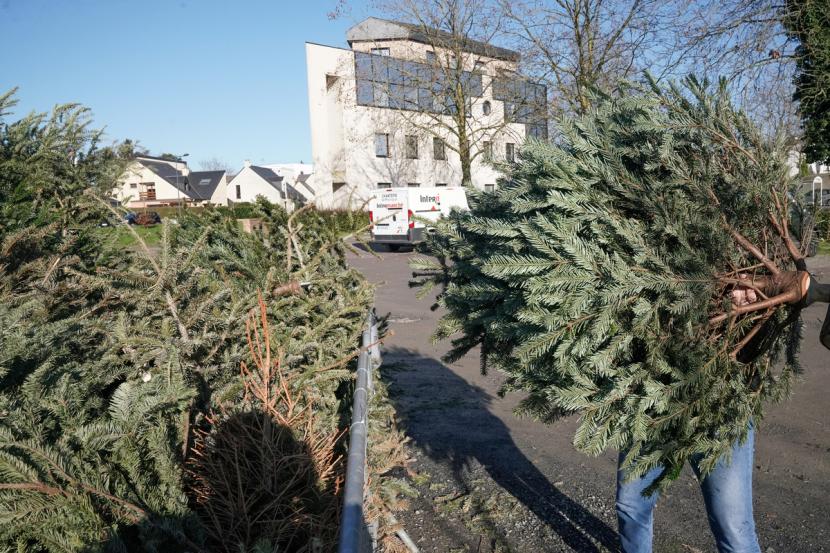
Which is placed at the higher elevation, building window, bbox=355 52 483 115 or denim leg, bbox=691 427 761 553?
building window, bbox=355 52 483 115

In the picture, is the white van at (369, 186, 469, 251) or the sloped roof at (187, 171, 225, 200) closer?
the white van at (369, 186, 469, 251)

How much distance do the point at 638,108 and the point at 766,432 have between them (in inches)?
149

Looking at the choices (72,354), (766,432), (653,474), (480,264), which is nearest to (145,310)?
(72,354)

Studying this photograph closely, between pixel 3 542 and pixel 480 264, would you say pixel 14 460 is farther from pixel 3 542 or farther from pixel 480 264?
pixel 480 264

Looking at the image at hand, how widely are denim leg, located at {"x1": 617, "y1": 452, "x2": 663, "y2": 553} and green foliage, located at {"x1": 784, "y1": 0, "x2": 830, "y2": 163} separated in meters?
9.23

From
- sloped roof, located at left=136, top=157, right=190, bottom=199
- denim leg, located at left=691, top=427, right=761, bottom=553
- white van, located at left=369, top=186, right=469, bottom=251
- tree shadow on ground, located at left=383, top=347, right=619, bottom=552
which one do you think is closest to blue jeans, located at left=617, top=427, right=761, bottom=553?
denim leg, located at left=691, top=427, right=761, bottom=553

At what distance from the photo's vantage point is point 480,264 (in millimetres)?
2799

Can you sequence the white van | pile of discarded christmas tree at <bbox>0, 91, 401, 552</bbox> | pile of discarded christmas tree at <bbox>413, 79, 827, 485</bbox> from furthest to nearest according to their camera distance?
1. the white van
2. pile of discarded christmas tree at <bbox>413, 79, 827, 485</bbox>
3. pile of discarded christmas tree at <bbox>0, 91, 401, 552</bbox>

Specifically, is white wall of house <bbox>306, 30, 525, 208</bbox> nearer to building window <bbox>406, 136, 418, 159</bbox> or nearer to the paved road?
building window <bbox>406, 136, 418, 159</bbox>

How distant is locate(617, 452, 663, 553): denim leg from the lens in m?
3.01

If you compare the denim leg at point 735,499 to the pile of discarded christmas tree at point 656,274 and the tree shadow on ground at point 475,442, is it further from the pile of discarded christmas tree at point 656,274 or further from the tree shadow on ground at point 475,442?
the tree shadow on ground at point 475,442

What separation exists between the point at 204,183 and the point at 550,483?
7363 cm

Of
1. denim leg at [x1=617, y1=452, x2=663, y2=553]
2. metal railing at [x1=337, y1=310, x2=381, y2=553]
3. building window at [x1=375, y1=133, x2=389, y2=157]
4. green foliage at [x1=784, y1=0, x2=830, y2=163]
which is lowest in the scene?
denim leg at [x1=617, y1=452, x2=663, y2=553]

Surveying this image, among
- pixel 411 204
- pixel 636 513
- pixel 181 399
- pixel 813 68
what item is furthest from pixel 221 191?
pixel 181 399
